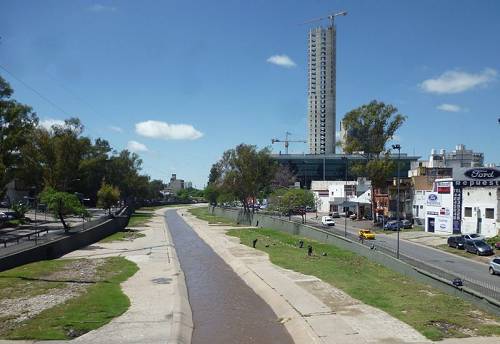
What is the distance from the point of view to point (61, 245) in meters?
52.6

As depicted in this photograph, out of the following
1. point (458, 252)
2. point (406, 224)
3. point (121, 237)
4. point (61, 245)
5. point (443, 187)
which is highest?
point (443, 187)

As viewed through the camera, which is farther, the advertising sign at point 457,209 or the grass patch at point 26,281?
the advertising sign at point 457,209

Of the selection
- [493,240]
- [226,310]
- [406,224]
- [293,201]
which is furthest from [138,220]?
[226,310]

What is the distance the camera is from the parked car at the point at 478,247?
51.8 meters

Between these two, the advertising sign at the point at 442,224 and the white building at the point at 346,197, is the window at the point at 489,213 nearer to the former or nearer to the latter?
the advertising sign at the point at 442,224

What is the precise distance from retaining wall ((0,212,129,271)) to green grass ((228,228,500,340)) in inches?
810

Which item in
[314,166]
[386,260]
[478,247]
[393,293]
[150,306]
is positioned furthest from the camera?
[314,166]

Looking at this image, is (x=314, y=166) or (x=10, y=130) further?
(x=314, y=166)

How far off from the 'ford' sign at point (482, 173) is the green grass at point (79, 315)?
47.3 meters

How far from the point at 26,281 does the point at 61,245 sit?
17220 mm

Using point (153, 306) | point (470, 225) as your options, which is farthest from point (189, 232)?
point (153, 306)

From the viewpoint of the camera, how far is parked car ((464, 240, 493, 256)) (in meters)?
51.8

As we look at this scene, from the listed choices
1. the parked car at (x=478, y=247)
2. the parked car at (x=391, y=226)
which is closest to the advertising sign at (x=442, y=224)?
the parked car at (x=391, y=226)

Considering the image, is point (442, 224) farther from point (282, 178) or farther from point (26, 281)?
Answer: point (282, 178)
